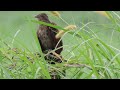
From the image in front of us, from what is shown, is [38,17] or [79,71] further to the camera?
[38,17]

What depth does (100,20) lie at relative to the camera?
5.46m

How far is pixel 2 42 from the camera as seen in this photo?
163 centimetres

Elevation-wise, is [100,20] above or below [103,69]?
above

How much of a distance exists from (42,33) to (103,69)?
0.86 metres

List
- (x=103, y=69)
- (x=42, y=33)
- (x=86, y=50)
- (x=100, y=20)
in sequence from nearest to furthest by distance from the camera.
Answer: (x=103, y=69) < (x=86, y=50) < (x=42, y=33) < (x=100, y=20)
